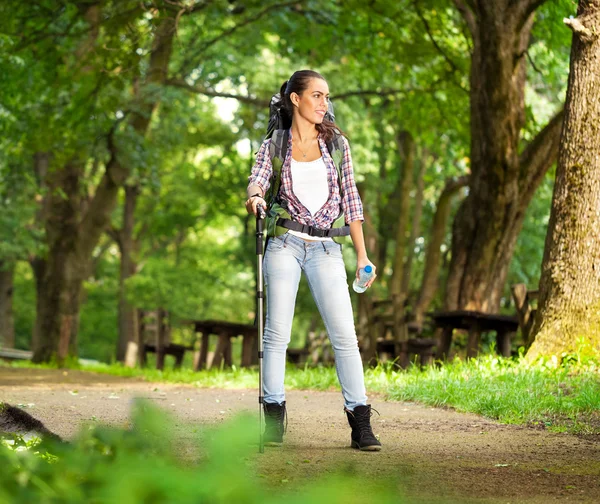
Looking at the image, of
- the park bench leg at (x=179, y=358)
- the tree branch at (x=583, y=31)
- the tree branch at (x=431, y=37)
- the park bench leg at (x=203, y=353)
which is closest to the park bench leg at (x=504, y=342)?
the tree branch at (x=583, y=31)

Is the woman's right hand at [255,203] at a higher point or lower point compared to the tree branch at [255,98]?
lower

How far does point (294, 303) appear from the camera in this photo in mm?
5703

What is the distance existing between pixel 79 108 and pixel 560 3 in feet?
29.6

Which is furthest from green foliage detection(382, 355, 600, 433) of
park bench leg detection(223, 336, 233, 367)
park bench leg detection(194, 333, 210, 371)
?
park bench leg detection(194, 333, 210, 371)

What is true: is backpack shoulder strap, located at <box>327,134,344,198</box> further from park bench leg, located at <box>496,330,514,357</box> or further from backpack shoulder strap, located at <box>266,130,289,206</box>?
park bench leg, located at <box>496,330,514,357</box>

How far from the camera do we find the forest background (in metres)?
15.7

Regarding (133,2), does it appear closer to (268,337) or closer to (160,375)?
(160,375)

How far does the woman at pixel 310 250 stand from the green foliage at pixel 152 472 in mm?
3519

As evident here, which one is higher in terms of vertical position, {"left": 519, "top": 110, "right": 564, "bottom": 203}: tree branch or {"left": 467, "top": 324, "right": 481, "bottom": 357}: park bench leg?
{"left": 519, "top": 110, "right": 564, "bottom": 203}: tree branch

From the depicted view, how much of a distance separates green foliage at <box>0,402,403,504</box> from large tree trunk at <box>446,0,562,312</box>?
12.8 metres

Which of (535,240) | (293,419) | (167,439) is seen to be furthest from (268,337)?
(535,240)

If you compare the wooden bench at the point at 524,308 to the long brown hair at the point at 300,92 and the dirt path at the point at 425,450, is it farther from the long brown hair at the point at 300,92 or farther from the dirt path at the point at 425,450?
the long brown hair at the point at 300,92

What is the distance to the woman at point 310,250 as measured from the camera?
5.64m

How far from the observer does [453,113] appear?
20.4 m
